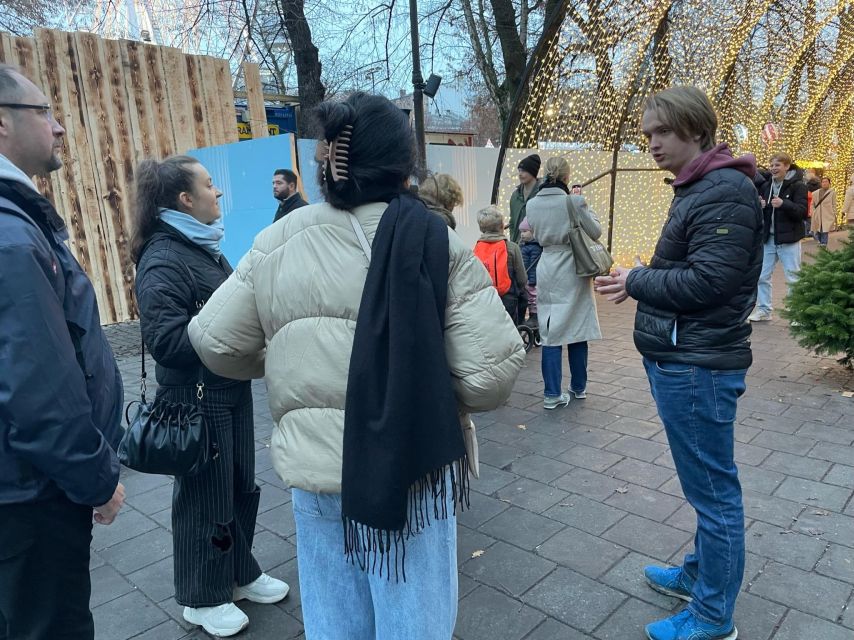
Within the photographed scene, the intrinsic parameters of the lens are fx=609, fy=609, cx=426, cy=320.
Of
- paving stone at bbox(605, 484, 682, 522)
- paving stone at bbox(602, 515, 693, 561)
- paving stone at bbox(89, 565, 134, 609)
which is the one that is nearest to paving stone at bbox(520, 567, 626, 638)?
paving stone at bbox(602, 515, 693, 561)

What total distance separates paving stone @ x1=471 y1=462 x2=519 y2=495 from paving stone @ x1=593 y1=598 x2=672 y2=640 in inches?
46.4

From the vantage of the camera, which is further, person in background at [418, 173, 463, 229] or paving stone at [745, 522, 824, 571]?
person in background at [418, 173, 463, 229]

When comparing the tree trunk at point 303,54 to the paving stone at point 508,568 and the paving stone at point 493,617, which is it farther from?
the paving stone at point 493,617

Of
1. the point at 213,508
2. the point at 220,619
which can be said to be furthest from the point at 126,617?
the point at 213,508

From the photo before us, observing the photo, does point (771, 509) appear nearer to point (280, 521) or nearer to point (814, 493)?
point (814, 493)

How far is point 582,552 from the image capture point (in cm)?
291

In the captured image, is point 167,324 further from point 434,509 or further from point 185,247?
point 434,509

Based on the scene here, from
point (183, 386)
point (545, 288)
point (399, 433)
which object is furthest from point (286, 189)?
point (399, 433)

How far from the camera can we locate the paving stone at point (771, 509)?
10.2ft

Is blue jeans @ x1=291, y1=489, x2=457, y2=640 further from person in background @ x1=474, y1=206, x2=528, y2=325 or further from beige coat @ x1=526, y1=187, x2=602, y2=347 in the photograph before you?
person in background @ x1=474, y1=206, x2=528, y2=325

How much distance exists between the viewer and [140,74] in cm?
846

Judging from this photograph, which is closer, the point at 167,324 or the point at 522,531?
the point at 167,324

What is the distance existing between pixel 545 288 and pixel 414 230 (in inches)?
148

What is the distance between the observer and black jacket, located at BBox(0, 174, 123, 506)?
56.4 inches
